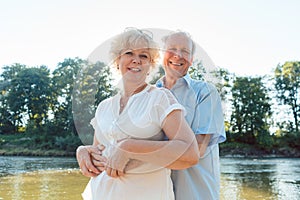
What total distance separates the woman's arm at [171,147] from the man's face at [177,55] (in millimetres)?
482

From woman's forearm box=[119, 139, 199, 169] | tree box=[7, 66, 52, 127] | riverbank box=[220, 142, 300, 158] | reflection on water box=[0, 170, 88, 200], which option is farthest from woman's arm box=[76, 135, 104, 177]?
riverbank box=[220, 142, 300, 158]

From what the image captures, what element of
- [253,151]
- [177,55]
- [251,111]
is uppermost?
[251,111]

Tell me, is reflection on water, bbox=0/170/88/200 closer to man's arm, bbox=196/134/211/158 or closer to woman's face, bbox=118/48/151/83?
man's arm, bbox=196/134/211/158

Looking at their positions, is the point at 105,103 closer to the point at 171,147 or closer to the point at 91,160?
the point at 91,160

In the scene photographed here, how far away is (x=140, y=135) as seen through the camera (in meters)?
1.35

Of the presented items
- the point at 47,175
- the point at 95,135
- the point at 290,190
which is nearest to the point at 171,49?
the point at 95,135

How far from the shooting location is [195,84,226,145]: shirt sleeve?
63.3 inches

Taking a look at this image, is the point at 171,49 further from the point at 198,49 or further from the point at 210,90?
the point at 210,90

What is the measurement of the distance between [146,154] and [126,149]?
74mm

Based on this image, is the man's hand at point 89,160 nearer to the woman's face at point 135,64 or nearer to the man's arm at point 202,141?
the woman's face at point 135,64

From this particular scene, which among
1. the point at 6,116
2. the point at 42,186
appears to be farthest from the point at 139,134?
the point at 6,116

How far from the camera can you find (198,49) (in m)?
1.74

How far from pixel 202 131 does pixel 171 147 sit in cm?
34

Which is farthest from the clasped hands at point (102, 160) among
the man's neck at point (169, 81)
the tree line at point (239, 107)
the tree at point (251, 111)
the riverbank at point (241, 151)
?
the riverbank at point (241, 151)
